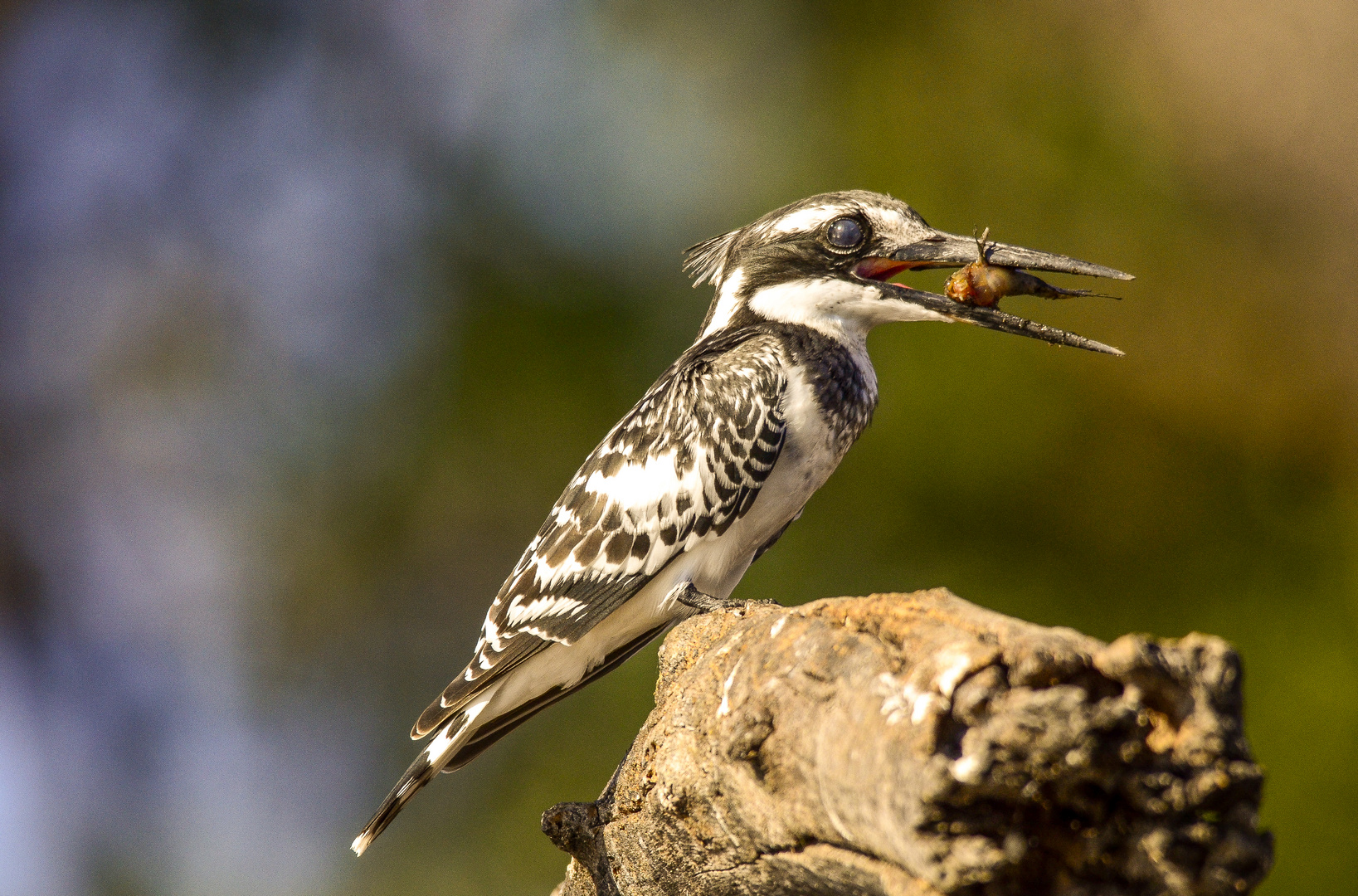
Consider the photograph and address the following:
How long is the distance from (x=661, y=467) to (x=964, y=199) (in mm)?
3285

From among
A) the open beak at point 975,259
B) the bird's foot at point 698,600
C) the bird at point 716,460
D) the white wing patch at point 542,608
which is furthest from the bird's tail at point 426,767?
the open beak at point 975,259

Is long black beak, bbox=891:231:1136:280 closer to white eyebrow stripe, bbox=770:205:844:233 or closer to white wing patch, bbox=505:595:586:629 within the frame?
white eyebrow stripe, bbox=770:205:844:233

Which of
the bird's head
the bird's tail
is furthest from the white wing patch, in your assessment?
the bird's head

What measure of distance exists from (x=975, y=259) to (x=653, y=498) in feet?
3.63

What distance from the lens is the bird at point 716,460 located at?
285 cm

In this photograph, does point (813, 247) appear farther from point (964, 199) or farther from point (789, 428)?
point (964, 199)

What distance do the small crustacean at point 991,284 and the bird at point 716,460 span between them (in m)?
0.03

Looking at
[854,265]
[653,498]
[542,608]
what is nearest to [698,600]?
[653,498]

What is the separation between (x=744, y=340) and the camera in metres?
3.01

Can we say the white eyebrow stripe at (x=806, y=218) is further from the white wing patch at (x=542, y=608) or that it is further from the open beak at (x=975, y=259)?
the white wing patch at (x=542, y=608)

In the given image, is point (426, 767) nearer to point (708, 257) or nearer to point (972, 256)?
point (708, 257)

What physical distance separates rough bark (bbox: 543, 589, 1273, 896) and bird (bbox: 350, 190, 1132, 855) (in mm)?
989

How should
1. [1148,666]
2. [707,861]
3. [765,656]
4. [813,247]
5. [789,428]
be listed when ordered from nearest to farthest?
1. [1148,666]
2. [765,656]
3. [707,861]
4. [789,428]
5. [813,247]

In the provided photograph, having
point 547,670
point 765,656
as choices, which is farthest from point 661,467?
point 765,656
